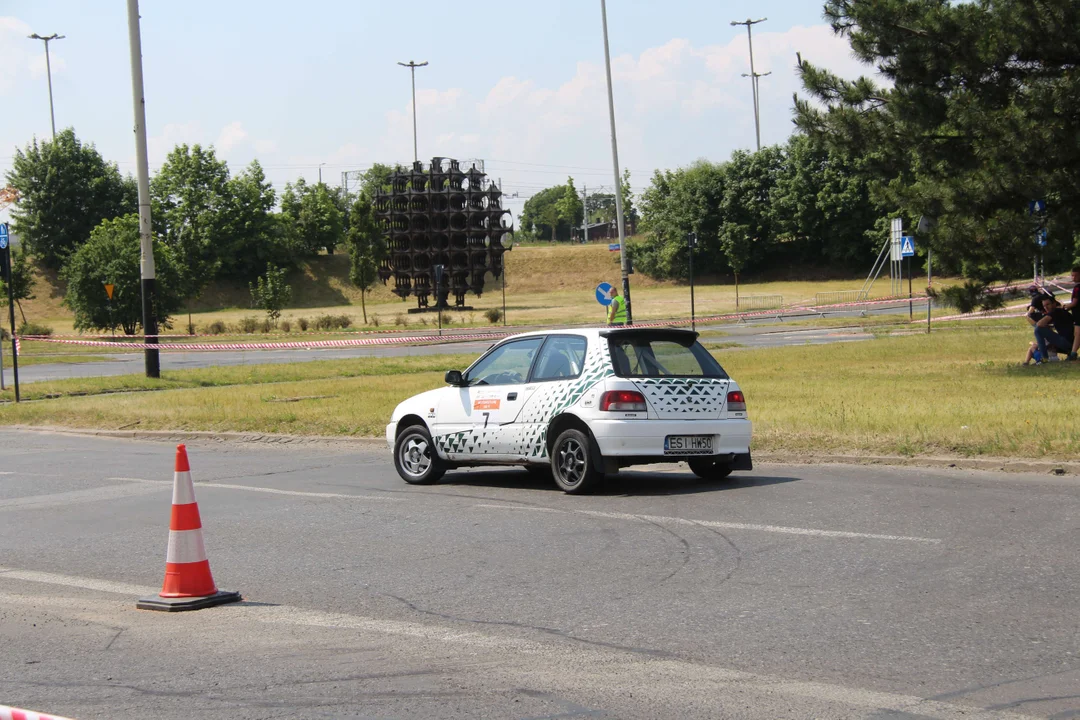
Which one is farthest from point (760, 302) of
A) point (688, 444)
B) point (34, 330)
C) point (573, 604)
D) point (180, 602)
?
point (180, 602)

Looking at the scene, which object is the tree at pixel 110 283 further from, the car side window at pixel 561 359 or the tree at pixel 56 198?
the car side window at pixel 561 359

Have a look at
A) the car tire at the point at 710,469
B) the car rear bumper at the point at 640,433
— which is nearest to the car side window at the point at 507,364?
the car rear bumper at the point at 640,433

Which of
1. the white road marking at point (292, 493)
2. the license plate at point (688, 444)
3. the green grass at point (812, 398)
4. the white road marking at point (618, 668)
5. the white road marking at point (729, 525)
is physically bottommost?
the white road marking at point (729, 525)

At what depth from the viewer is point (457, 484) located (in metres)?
12.8

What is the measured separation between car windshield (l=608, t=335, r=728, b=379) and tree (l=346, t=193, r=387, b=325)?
63.0 meters

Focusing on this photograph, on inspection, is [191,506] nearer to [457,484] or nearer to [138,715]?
[138,715]

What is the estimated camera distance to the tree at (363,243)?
74.2m

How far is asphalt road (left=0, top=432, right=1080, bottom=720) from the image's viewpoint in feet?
17.0

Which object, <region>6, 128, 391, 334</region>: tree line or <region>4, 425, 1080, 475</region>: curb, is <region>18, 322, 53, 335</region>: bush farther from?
<region>4, 425, 1080, 475</region>: curb

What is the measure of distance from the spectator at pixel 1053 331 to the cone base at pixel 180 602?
18.7 m

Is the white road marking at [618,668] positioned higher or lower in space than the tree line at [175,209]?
lower

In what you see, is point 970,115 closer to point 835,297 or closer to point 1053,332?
point 1053,332

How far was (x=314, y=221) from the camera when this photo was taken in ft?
→ 374

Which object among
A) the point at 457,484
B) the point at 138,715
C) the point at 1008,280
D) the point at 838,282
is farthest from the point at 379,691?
the point at 838,282
